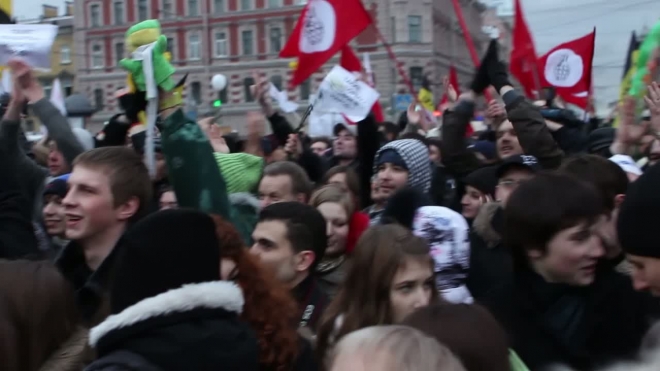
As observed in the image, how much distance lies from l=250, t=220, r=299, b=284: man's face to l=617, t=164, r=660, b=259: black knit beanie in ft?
5.33

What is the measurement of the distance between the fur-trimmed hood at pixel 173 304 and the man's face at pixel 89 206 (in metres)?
1.15

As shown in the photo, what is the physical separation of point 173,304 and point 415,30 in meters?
54.6

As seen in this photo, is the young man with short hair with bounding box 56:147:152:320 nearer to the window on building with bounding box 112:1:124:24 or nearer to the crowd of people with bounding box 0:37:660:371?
the crowd of people with bounding box 0:37:660:371

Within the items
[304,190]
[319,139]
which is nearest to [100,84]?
[319,139]

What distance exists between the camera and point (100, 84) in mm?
62125

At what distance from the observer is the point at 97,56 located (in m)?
62.6

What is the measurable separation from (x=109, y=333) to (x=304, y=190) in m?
2.94

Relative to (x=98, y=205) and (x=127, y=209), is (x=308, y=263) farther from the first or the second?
(x=98, y=205)

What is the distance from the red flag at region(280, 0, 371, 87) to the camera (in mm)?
8164

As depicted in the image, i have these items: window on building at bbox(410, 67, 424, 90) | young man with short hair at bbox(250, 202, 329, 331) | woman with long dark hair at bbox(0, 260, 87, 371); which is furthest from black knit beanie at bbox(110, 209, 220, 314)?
window on building at bbox(410, 67, 424, 90)

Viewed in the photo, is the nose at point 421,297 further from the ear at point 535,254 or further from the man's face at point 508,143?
the man's face at point 508,143

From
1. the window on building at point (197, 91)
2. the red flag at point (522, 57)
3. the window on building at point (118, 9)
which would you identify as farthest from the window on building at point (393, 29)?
the red flag at point (522, 57)

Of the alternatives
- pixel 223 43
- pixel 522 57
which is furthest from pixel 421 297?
pixel 223 43

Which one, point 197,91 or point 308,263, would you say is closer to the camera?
point 308,263
